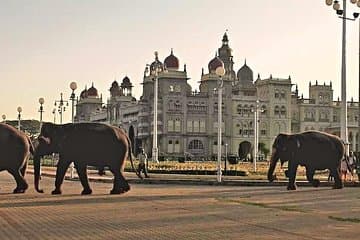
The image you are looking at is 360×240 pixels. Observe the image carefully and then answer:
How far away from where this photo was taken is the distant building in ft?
417

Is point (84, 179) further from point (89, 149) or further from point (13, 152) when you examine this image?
point (13, 152)

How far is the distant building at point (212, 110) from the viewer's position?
127188mm

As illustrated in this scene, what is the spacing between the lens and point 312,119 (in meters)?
149

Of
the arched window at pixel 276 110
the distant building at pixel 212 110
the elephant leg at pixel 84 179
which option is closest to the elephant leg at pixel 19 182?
the elephant leg at pixel 84 179

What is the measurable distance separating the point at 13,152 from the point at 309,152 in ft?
42.9

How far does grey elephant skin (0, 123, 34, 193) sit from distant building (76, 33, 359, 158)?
9374cm

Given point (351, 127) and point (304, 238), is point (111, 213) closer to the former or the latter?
point (304, 238)

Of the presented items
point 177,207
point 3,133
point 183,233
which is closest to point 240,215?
point 177,207

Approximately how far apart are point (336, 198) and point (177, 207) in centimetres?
735

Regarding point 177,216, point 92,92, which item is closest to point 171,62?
point 92,92

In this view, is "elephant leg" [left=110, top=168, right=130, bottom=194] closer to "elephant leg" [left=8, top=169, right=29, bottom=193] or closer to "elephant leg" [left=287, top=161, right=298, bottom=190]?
"elephant leg" [left=8, top=169, right=29, bottom=193]

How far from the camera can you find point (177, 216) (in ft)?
53.9

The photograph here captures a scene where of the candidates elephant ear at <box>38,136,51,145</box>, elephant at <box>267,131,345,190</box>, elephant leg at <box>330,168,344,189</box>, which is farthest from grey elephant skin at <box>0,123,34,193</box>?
elephant leg at <box>330,168,344,189</box>

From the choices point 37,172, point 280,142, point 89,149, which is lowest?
point 37,172
